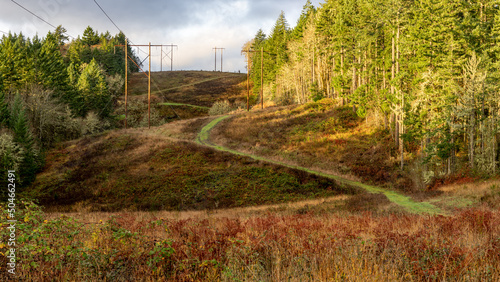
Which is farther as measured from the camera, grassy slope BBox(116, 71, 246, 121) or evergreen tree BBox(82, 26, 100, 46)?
evergreen tree BBox(82, 26, 100, 46)

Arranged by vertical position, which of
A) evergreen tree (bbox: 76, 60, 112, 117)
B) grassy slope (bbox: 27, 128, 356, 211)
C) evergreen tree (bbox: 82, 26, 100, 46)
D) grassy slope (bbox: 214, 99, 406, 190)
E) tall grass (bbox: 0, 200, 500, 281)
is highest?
evergreen tree (bbox: 82, 26, 100, 46)

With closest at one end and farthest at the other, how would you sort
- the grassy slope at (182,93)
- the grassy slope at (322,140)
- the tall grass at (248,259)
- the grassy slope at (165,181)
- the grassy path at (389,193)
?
1. the tall grass at (248,259)
2. the grassy path at (389,193)
3. the grassy slope at (165,181)
4. the grassy slope at (322,140)
5. the grassy slope at (182,93)

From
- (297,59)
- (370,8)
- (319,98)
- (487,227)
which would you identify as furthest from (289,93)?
(487,227)

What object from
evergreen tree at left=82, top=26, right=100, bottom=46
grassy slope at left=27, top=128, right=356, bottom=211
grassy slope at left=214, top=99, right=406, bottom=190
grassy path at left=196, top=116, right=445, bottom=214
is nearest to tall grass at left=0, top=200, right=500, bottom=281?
grassy path at left=196, top=116, right=445, bottom=214

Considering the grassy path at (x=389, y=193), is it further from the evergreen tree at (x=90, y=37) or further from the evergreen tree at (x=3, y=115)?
the evergreen tree at (x=90, y=37)

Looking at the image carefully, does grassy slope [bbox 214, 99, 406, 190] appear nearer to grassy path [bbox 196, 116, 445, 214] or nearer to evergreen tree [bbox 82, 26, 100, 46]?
grassy path [bbox 196, 116, 445, 214]

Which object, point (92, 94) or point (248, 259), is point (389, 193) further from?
point (92, 94)

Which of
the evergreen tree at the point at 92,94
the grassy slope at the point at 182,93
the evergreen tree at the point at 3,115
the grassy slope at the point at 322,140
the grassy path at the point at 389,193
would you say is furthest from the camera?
the grassy slope at the point at 182,93

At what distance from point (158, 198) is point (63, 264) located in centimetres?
2298

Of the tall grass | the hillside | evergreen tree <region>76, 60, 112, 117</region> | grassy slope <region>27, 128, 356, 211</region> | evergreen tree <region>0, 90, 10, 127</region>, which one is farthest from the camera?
evergreen tree <region>76, 60, 112, 117</region>

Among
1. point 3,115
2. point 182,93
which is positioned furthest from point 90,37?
point 3,115

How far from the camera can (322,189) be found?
1056 inches

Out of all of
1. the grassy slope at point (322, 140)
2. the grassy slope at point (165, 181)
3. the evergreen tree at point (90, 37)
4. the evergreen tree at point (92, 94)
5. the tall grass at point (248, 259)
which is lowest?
the grassy slope at point (165, 181)

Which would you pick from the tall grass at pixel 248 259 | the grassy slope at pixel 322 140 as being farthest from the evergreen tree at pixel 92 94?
the tall grass at pixel 248 259
